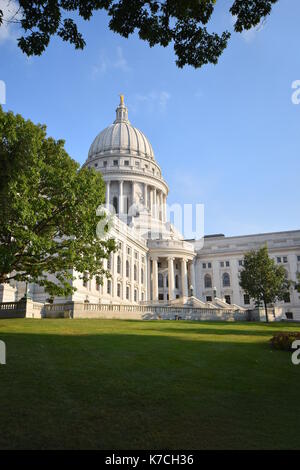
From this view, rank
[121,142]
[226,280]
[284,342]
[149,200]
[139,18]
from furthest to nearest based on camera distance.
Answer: [121,142] → [149,200] → [226,280] → [284,342] → [139,18]

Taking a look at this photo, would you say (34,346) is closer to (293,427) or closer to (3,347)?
(3,347)

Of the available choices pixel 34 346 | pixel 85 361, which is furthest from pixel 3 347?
pixel 85 361

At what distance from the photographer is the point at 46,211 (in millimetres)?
24500

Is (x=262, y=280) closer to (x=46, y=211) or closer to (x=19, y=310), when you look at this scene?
(x=19, y=310)

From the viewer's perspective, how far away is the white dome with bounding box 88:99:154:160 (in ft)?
362

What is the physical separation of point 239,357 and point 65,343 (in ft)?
26.2

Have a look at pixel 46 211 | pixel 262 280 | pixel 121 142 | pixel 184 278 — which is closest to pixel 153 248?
pixel 184 278

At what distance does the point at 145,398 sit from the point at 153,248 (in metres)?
72.4

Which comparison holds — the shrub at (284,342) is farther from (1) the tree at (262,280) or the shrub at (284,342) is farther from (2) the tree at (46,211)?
(1) the tree at (262,280)

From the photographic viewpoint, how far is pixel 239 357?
52.8 ft

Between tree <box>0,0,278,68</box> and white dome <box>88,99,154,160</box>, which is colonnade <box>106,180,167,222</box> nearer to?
white dome <box>88,99,154,160</box>

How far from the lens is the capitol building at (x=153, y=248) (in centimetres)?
7000

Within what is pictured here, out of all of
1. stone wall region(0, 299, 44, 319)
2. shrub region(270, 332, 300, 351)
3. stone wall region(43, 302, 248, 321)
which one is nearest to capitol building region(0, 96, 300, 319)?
stone wall region(43, 302, 248, 321)

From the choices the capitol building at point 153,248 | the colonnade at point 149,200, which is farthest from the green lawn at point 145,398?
the colonnade at point 149,200
